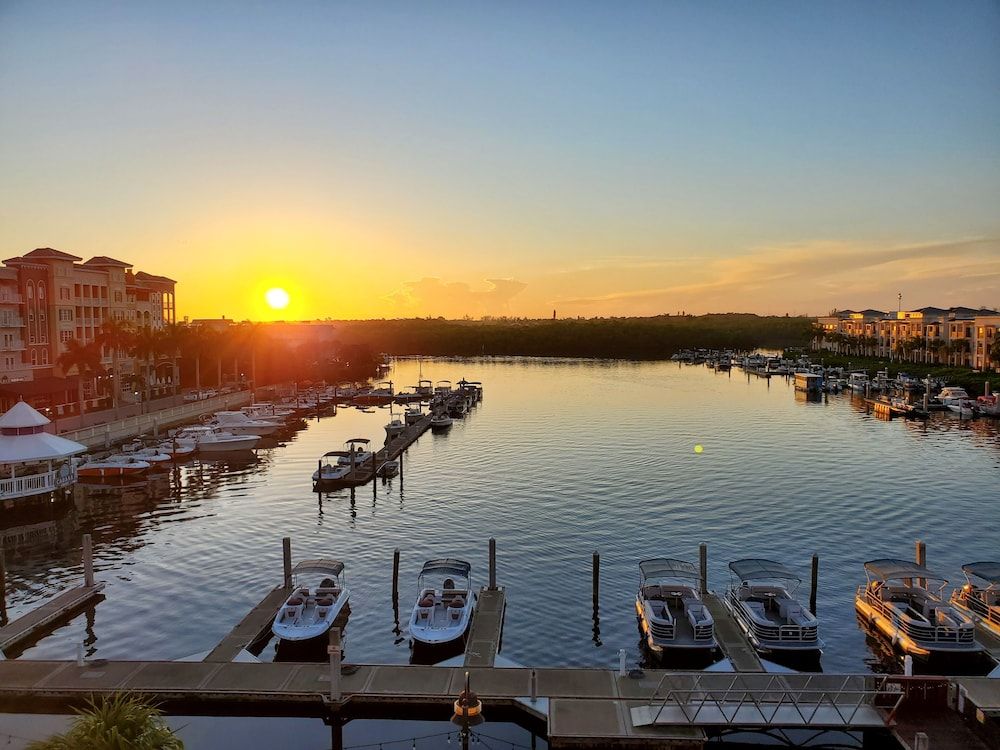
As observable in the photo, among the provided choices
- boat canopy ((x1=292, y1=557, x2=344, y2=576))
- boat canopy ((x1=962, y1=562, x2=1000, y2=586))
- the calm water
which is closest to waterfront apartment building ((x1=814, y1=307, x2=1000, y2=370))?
the calm water

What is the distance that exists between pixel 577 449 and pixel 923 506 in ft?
106

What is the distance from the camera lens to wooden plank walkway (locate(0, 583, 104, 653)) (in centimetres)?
3097

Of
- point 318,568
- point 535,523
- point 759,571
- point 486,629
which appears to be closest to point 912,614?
point 759,571

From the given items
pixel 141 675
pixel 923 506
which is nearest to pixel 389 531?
pixel 141 675

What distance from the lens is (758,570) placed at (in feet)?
114

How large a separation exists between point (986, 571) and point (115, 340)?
89.1 m

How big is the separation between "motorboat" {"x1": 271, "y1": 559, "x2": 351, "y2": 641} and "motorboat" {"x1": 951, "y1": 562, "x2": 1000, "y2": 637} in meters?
26.2

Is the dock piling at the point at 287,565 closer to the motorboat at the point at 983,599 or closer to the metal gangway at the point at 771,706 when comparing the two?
the metal gangway at the point at 771,706

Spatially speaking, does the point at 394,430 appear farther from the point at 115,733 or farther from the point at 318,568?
the point at 115,733

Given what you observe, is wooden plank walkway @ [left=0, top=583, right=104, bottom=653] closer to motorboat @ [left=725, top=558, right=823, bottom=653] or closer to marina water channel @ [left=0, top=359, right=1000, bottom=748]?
marina water channel @ [left=0, top=359, right=1000, bottom=748]

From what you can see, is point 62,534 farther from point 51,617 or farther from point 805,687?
point 805,687

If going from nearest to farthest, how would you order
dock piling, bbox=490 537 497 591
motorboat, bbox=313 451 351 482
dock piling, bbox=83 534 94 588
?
dock piling, bbox=490 537 497 591 → dock piling, bbox=83 534 94 588 → motorboat, bbox=313 451 351 482

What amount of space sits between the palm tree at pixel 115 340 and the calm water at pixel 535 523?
2297 centimetres

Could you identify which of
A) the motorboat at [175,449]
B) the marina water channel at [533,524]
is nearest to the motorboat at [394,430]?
Result: the marina water channel at [533,524]
